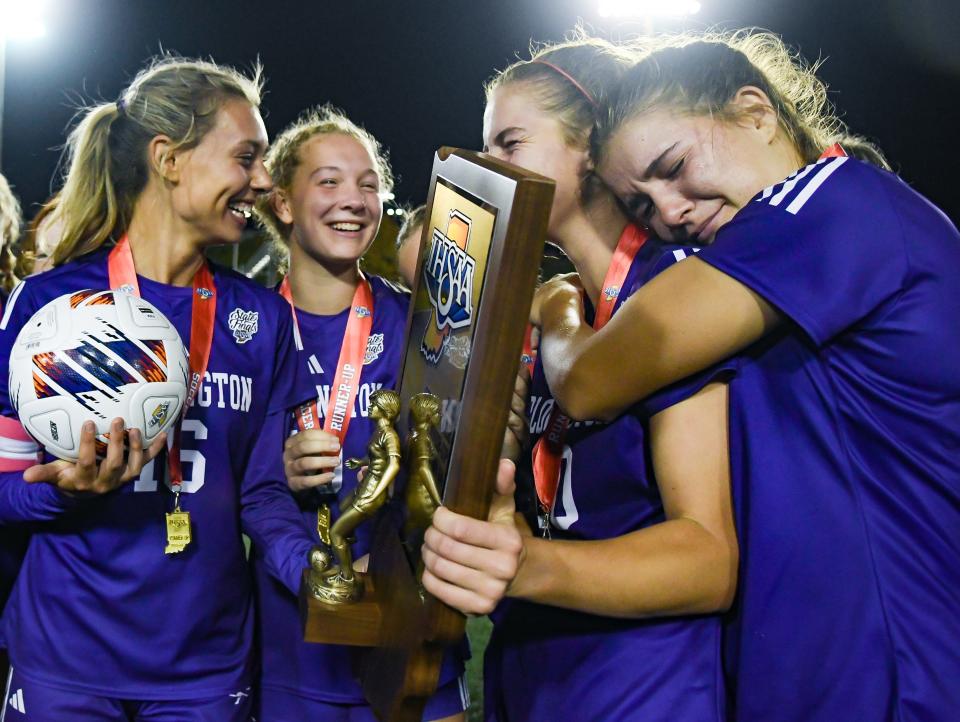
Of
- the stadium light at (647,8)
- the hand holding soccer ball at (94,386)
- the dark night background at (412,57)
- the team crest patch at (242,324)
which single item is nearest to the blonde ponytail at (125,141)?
the team crest patch at (242,324)

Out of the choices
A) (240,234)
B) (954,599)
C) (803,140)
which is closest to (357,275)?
(240,234)

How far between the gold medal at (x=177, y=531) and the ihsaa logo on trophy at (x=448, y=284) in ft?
3.00

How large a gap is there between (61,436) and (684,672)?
1.28 metres

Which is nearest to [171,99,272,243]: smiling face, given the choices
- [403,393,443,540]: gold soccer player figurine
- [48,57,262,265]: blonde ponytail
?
[48,57,262,265]: blonde ponytail

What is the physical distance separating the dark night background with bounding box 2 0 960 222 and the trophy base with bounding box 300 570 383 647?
1264 centimetres

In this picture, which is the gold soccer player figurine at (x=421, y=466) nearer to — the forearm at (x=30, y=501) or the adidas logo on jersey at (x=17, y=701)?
the forearm at (x=30, y=501)

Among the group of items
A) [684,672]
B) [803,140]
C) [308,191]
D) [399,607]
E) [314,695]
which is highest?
[803,140]

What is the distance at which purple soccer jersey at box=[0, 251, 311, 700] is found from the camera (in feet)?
6.53

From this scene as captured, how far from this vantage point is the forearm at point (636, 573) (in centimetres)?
109

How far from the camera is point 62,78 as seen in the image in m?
18.1

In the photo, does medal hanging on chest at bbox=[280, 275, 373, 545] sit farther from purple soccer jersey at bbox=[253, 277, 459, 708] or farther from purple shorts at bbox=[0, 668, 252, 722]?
purple shorts at bbox=[0, 668, 252, 722]

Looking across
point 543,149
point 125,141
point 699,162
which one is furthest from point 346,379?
point 699,162

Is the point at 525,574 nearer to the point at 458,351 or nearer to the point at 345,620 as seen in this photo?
the point at 458,351

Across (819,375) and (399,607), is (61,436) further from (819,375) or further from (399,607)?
(819,375)
